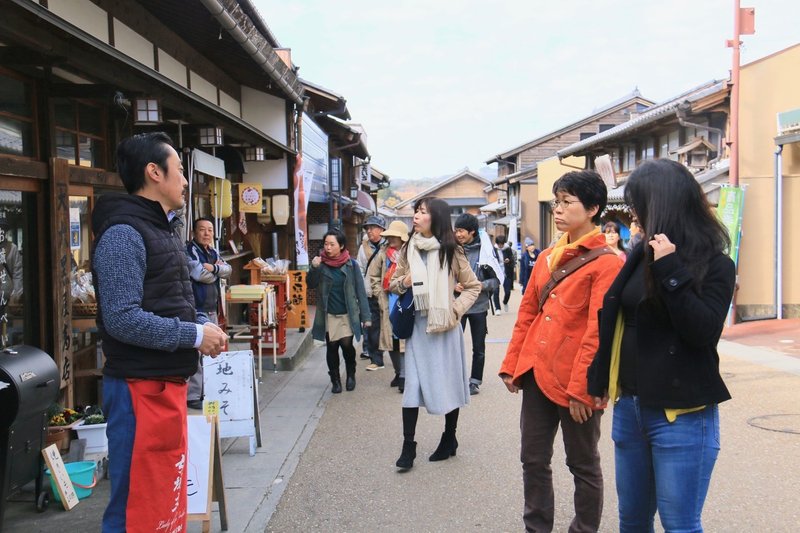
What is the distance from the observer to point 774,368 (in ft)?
31.2

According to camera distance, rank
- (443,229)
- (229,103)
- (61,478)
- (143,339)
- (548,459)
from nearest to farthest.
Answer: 1. (143,339)
2. (548,459)
3. (61,478)
4. (443,229)
5. (229,103)

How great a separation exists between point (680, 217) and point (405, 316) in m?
2.96

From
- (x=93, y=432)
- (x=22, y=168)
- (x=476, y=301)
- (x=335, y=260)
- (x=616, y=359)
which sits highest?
(x=22, y=168)

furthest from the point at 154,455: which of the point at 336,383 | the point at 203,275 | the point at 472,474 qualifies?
the point at 336,383

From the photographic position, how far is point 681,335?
2.67m

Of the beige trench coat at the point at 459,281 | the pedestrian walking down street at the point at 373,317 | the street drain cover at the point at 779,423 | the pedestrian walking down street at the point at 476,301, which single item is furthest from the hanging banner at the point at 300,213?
the street drain cover at the point at 779,423

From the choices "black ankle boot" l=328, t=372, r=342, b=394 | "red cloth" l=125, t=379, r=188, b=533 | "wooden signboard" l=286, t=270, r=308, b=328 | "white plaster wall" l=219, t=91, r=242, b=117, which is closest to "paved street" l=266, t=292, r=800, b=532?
"black ankle boot" l=328, t=372, r=342, b=394

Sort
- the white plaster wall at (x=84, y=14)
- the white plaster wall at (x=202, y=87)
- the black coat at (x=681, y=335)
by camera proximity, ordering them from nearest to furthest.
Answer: the black coat at (x=681, y=335) → the white plaster wall at (x=84, y=14) → the white plaster wall at (x=202, y=87)

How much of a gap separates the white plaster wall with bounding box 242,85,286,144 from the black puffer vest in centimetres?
1028

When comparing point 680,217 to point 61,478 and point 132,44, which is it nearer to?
point 61,478

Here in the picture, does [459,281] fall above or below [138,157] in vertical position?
below

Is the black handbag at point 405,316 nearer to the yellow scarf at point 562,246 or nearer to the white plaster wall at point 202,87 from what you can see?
the yellow scarf at point 562,246

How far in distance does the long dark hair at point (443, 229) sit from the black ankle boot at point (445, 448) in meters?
1.37

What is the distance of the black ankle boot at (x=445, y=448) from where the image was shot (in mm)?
5652
